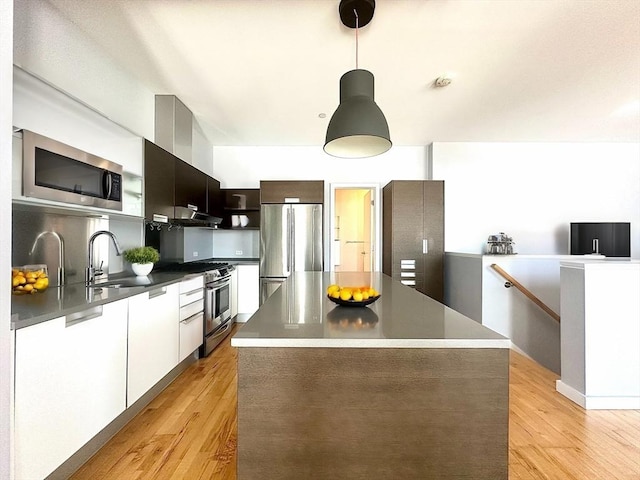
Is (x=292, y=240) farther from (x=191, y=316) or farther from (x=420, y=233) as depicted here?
(x=191, y=316)

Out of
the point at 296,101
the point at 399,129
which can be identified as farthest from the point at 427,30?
the point at 399,129

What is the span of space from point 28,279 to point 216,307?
196cm

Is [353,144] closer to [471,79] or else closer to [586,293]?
[471,79]

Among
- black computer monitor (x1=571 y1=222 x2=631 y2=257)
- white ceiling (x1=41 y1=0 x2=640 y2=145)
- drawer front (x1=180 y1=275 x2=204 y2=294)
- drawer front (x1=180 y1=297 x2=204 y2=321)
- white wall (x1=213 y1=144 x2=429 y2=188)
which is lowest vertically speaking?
drawer front (x1=180 y1=297 x2=204 y2=321)

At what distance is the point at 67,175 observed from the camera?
1.94m

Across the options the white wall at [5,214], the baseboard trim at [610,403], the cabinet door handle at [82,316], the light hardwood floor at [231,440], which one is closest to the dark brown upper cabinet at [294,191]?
the light hardwood floor at [231,440]

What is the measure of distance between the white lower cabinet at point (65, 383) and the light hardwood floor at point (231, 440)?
0.84ft

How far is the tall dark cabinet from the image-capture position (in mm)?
4672

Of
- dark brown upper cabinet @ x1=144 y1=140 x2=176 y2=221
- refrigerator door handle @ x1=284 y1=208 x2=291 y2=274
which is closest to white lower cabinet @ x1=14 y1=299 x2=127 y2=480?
dark brown upper cabinet @ x1=144 y1=140 x2=176 y2=221

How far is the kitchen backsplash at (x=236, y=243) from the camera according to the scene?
5.34m

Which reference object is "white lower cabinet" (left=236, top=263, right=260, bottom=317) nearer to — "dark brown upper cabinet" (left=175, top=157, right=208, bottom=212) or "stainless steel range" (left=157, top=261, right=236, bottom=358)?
"stainless steel range" (left=157, top=261, right=236, bottom=358)

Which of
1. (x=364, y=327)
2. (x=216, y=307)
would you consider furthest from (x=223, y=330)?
(x=364, y=327)

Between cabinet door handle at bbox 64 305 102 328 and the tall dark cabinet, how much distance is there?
3703 mm

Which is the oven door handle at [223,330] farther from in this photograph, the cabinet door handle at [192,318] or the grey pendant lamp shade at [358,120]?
the grey pendant lamp shade at [358,120]
